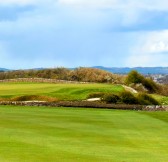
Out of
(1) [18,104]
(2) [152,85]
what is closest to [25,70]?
(2) [152,85]

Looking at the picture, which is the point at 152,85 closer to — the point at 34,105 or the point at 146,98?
the point at 146,98

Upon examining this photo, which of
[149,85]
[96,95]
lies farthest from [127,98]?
[149,85]

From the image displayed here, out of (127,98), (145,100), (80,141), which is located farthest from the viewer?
(145,100)

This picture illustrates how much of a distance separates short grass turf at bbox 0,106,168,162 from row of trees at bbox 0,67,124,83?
45602 mm

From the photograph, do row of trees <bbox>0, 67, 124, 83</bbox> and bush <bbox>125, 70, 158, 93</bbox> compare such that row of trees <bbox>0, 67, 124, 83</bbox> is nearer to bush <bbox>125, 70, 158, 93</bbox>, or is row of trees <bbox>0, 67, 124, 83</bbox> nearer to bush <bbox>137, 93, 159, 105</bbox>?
bush <bbox>125, 70, 158, 93</bbox>

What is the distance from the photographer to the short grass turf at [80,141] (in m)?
14.4

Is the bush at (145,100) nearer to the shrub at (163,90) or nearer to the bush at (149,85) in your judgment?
the bush at (149,85)

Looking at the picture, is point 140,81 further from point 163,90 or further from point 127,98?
point 127,98

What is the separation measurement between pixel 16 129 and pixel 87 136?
318 centimetres

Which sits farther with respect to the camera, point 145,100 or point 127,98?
point 145,100

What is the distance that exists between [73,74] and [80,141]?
189ft

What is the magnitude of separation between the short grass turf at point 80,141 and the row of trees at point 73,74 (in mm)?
45602

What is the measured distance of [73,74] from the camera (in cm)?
7544

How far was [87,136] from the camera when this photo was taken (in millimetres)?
19594
